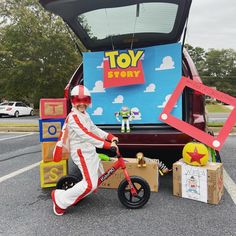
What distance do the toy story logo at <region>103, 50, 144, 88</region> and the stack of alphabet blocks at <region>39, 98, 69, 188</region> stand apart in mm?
863

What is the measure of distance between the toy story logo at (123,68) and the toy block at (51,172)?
4.50 feet

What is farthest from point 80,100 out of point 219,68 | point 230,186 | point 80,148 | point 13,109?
point 219,68

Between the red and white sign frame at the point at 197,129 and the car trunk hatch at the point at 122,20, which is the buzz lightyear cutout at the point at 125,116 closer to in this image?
the red and white sign frame at the point at 197,129

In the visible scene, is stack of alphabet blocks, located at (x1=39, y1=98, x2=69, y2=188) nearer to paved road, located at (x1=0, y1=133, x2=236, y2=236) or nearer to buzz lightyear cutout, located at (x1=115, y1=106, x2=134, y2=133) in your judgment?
paved road, located at (x1=0, y1=133, x2=236, y2=236)

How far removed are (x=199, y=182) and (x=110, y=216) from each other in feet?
3.56

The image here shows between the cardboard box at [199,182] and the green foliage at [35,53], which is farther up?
the green foliage at [35,53]

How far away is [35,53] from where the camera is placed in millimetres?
24906

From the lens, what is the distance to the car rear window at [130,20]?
3893 millimetres

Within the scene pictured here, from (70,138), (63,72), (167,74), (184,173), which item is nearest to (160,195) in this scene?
(184,173)

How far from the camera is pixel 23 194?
3990mm

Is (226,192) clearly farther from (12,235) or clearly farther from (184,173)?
(12,235)

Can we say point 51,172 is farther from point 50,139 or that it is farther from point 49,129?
point 49,129

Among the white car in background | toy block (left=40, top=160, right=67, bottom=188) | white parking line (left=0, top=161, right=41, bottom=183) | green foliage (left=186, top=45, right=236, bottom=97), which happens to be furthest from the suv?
green foliage (left=186, top=45, right=236, bottom=97)

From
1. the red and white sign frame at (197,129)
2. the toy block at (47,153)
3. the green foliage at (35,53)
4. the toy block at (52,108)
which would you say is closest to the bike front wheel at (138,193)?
the red and white sign frame at (197,129)
